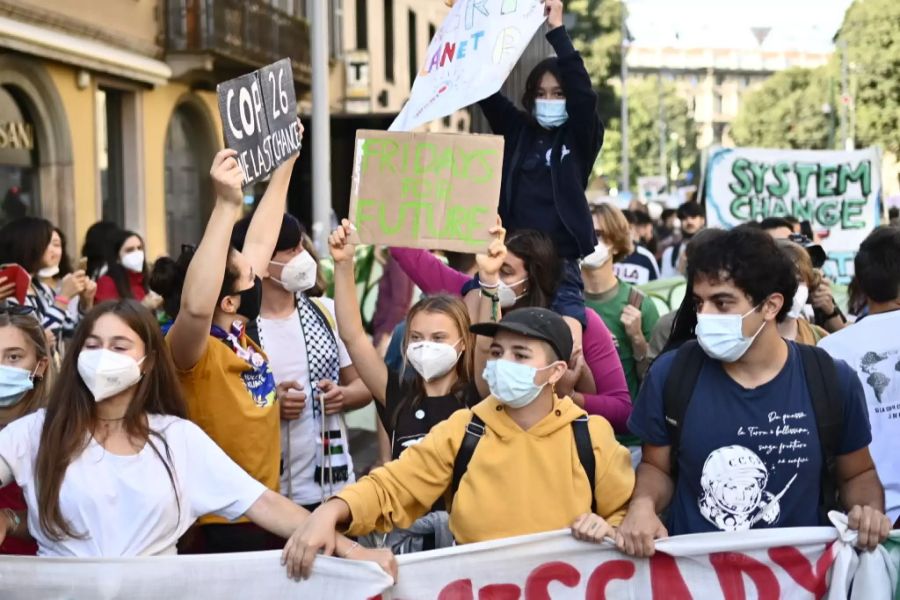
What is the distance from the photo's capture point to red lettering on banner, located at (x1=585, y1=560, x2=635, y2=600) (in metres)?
3.86

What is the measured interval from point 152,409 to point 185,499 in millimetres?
296

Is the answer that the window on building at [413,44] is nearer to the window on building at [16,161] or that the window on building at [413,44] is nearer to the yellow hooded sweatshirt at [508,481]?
the window on building at [16,161]

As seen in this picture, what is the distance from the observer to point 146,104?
19.4 metres

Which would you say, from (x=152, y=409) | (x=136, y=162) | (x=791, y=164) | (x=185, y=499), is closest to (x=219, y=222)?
(x=152, y=409)

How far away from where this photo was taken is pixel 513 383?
3840 millimetres

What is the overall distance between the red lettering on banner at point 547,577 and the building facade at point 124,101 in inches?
473

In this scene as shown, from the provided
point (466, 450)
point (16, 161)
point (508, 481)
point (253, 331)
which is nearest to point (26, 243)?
point (253, 331)

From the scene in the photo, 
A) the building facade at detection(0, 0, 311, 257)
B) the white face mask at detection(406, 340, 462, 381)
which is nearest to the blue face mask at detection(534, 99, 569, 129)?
the white face mask at detection(406, 340, 462, 381)

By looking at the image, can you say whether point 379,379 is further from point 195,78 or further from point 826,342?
point 195,78

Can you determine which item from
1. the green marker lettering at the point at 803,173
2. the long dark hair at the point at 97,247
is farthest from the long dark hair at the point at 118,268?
the green marker lettering at the point at 803,173

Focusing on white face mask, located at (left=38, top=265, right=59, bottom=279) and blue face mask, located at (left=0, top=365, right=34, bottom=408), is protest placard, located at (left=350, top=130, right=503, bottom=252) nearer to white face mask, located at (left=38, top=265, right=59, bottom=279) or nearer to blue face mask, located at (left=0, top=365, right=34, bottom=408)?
blue face mask, located at (left=0, top=365, right=34, bottom=408)

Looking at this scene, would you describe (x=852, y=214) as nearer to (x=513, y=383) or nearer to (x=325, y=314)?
(x=325, y=314)

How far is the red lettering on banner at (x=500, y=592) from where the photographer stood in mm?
3875

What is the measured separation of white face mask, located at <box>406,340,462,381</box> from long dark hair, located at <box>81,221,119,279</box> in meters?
5.02
